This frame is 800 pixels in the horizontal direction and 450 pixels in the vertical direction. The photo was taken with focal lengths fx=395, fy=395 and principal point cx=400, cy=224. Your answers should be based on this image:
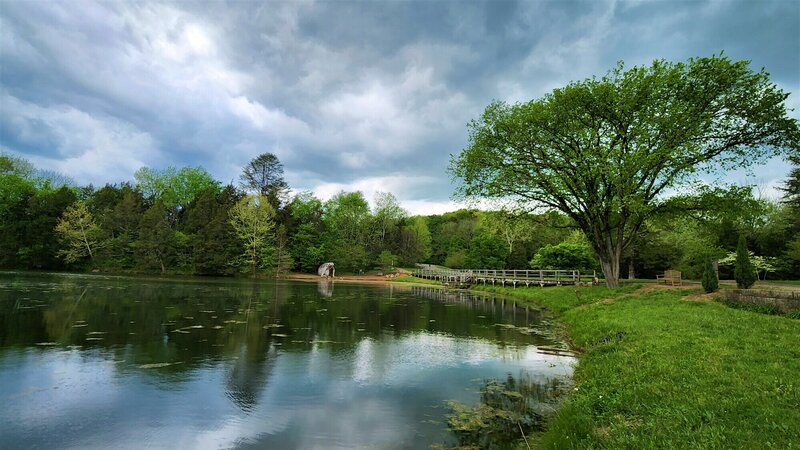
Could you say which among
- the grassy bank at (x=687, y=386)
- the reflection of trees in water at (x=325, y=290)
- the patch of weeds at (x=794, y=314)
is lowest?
the reflection of trees in water at (x=325, y=290)

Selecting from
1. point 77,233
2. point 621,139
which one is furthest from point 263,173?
point 621,139

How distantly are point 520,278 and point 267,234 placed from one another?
1734 inches

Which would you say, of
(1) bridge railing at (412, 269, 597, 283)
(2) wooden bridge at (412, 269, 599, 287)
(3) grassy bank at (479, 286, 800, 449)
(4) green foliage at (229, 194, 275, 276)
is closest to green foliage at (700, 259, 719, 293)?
(3) grassy bank at (479, 286, 800, 449)

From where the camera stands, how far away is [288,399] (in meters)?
8.19

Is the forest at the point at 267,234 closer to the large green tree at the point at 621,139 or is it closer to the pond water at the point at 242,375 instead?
the large green tree at the point at 621,139

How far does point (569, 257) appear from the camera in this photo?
44.1 metres

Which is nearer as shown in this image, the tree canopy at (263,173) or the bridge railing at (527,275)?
the bridge railing at (527,275)

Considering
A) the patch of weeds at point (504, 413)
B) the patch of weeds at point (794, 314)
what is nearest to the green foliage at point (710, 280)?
the patch of weeds at point (794, 314)

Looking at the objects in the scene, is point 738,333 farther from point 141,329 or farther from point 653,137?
point 141,329

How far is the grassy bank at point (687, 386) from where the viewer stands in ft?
17.3

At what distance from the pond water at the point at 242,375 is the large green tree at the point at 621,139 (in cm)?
1174

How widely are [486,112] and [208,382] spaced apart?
84.4ft

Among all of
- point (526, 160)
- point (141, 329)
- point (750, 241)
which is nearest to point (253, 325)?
point (141, 329)

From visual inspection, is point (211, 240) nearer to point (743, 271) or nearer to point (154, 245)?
point (154, 245)
